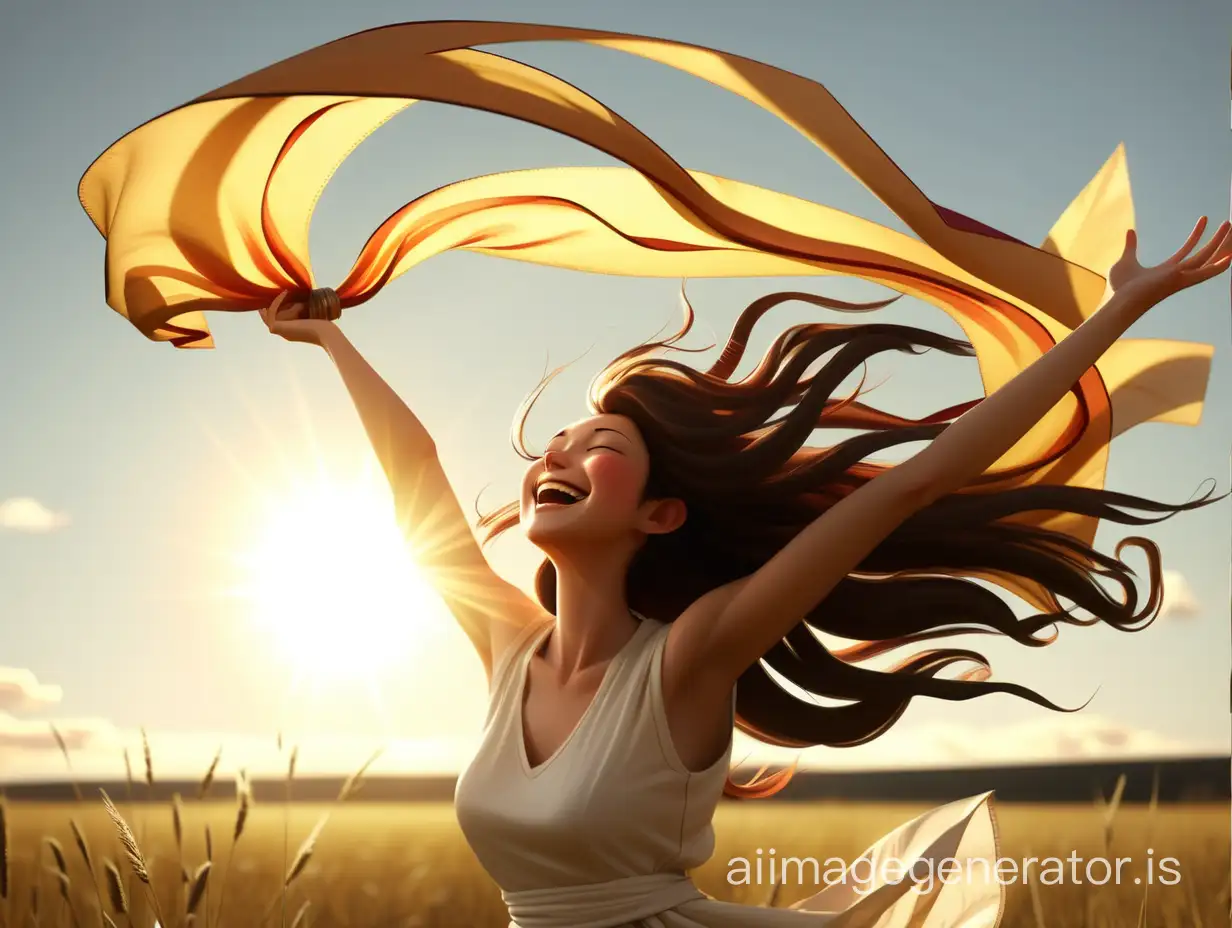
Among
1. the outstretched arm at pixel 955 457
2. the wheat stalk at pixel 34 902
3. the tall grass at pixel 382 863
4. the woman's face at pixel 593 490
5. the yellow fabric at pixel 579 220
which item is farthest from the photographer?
the wheat stalk at pixel 34 902

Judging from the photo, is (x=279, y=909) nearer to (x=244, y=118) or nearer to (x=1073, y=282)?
(x=244, y=118)

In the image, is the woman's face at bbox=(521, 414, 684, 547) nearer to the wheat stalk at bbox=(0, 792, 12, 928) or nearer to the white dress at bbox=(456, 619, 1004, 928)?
the white dress at bbox=(456, 619, 1004, 928)

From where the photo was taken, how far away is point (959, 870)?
6.42 ft

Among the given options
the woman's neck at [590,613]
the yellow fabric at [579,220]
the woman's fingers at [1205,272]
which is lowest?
the woman's neck at [590,613]

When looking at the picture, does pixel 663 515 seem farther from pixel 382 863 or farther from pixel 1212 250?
pixel 382 863

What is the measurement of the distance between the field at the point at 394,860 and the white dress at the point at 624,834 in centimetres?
66

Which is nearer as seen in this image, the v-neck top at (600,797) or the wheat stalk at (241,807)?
the v-neck top at (600,797)

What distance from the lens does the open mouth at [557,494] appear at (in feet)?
6.53

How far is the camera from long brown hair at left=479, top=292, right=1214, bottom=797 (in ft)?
6.77

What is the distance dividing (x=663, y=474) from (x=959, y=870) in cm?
89

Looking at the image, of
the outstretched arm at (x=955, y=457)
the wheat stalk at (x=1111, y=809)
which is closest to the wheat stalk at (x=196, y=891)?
the outstretched arm at (x=955, y=457)

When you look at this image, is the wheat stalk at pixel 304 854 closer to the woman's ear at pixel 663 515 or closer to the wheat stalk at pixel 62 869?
the wheat stalk at pixel 62 869

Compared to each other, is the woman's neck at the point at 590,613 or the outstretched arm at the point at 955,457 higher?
the outstretched arm at the point at 955,457

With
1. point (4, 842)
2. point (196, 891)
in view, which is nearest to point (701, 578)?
point (196, 891)
